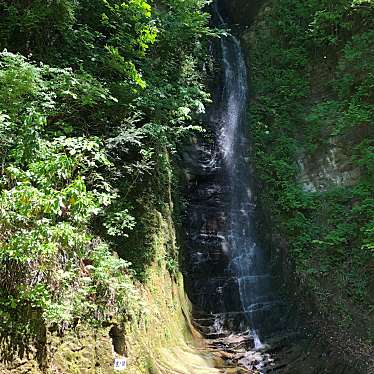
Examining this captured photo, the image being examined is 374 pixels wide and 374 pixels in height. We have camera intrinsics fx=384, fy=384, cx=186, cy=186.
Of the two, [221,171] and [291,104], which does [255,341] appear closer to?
[221,171]

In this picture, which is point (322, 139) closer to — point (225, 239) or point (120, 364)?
point (225, 239)

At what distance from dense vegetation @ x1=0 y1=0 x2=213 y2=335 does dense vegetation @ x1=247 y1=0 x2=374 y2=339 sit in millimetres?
3651

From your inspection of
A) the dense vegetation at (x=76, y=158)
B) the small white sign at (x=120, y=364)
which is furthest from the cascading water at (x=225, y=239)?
the small white sign at (x=120, y=364)

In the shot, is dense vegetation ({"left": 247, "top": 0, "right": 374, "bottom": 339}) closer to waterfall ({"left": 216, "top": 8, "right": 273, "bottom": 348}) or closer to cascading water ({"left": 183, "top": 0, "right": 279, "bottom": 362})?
waterfall ({"left": 216, "top": 8, "right": 273, "bottom": 348})

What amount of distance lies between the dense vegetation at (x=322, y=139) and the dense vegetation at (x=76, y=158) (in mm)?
3651

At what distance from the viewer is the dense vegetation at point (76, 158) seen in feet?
11.1

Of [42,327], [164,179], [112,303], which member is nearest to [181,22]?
[164,179]

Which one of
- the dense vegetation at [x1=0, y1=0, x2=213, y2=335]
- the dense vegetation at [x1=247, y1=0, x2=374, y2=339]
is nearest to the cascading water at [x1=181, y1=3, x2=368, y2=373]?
the dense vegetation at [x1=247, y1=0, x2=374, y2=339]

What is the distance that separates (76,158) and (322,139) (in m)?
8.20

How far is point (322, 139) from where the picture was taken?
10703 mm

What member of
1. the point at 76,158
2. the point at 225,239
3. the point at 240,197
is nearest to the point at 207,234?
the point at 225,239

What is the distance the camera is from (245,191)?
1111 centimetres

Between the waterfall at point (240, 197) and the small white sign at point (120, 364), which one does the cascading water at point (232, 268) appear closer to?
the waterfall at point (240, 197)

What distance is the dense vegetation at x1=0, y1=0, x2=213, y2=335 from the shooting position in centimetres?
338
